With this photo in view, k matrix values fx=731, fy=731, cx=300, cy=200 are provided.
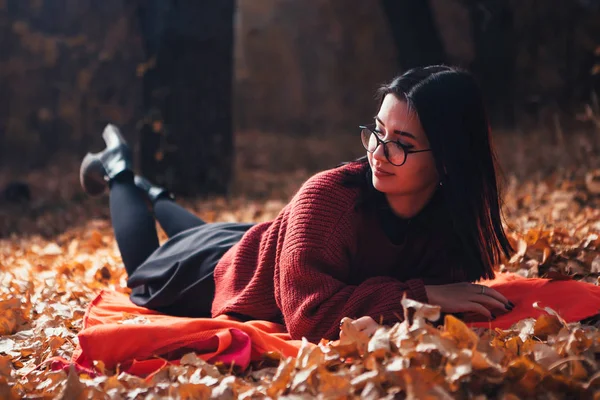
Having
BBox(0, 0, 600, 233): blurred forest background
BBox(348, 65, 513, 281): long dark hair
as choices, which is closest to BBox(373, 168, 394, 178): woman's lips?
BBox(348, 65, 513, 281): long dark hair

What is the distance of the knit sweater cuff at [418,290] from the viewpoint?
2258mm

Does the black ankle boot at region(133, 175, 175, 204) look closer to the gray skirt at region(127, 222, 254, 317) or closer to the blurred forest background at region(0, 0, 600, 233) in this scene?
the gray skirt at region(127, 222, 254, 317)

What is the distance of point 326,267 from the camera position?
2322mm

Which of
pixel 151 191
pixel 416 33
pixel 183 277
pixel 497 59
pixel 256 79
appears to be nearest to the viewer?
pixel 183 277

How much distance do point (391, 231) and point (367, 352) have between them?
22.4 inches

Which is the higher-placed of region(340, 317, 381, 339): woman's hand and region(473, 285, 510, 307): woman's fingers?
region(340, 317, 381, 339): woman's hand

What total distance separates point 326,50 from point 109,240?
5.68 meters

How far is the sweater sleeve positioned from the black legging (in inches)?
43.7

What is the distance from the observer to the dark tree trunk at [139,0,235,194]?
18.3ft

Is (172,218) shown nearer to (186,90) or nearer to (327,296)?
(327,296)

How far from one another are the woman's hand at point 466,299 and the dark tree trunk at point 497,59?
6451mm

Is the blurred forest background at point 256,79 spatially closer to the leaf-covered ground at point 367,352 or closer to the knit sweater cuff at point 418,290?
the leaf-covered ground at point 367,352

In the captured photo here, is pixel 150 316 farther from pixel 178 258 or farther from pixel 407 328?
pixel 407 328

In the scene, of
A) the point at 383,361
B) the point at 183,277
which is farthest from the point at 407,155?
the point at 183,277
